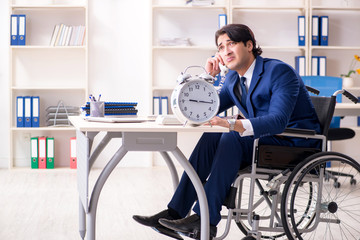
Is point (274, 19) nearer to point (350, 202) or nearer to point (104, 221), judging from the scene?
point (350, 202)

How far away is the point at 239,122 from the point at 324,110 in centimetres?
Answer: 64

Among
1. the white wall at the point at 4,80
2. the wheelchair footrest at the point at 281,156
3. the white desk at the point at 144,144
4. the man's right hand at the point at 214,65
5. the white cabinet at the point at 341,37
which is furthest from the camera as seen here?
the white cabinet at the point at 341,37

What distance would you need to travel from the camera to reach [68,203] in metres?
3.57

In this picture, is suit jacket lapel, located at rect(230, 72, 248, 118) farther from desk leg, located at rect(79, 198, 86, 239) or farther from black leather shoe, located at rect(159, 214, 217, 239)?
desk leg, located at rect(79, 198, 86, 239)

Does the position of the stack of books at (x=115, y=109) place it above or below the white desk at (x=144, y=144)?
above

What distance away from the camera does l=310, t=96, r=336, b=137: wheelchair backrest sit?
2408 millimetres

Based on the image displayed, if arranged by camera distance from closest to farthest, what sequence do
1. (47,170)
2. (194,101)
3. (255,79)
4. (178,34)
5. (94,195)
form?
1. (194,101)
2. (94,195)
3. (255,79)
4. (47,170)
5. (178,34)

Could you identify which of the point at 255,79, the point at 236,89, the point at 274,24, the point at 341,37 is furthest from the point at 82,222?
the point at 341,37

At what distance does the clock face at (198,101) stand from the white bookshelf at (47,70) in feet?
10.3

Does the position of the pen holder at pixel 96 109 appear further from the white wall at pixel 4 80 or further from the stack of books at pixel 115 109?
the white wall at pixel 4 80

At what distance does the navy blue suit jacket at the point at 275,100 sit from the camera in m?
2.14

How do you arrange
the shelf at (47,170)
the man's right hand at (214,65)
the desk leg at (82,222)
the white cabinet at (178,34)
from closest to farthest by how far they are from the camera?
1. the man's right hand at (214,65)
2. the desk leg at (82,222)
3. the shelf at (47,170)
4. the white cabinet at (178,34)

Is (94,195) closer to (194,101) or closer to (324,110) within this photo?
(194,101)

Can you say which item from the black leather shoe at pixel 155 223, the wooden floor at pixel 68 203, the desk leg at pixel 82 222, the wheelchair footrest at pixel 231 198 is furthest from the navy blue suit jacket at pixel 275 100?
the desk leg at pixel 82 222
